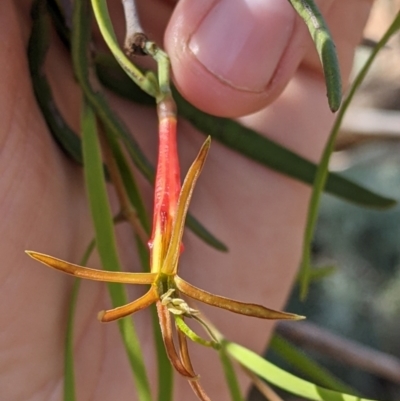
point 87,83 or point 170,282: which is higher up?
point 87,83

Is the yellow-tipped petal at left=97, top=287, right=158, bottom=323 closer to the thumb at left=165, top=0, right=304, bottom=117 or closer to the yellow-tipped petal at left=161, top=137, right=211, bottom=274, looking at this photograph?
the yellow-tipped petal at left=161, top=137, right=211, bottom=274

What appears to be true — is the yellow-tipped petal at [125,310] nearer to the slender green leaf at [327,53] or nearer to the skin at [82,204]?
the slender green leaf at [327,53]

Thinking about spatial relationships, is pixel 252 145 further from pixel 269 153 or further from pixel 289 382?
pixel 289 382

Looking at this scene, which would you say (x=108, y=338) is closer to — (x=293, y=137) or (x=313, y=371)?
(x=313, y=371)

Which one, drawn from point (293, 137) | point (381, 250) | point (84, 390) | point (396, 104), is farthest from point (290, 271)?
point (396, 104)

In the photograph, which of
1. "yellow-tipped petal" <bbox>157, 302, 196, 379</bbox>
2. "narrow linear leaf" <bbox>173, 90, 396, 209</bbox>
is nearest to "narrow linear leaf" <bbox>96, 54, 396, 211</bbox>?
"narrow linear leaf" <bbox>173, 90, 396, 209</bbox>

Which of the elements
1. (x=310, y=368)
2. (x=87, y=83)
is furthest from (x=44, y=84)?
(x=310, y=368)
